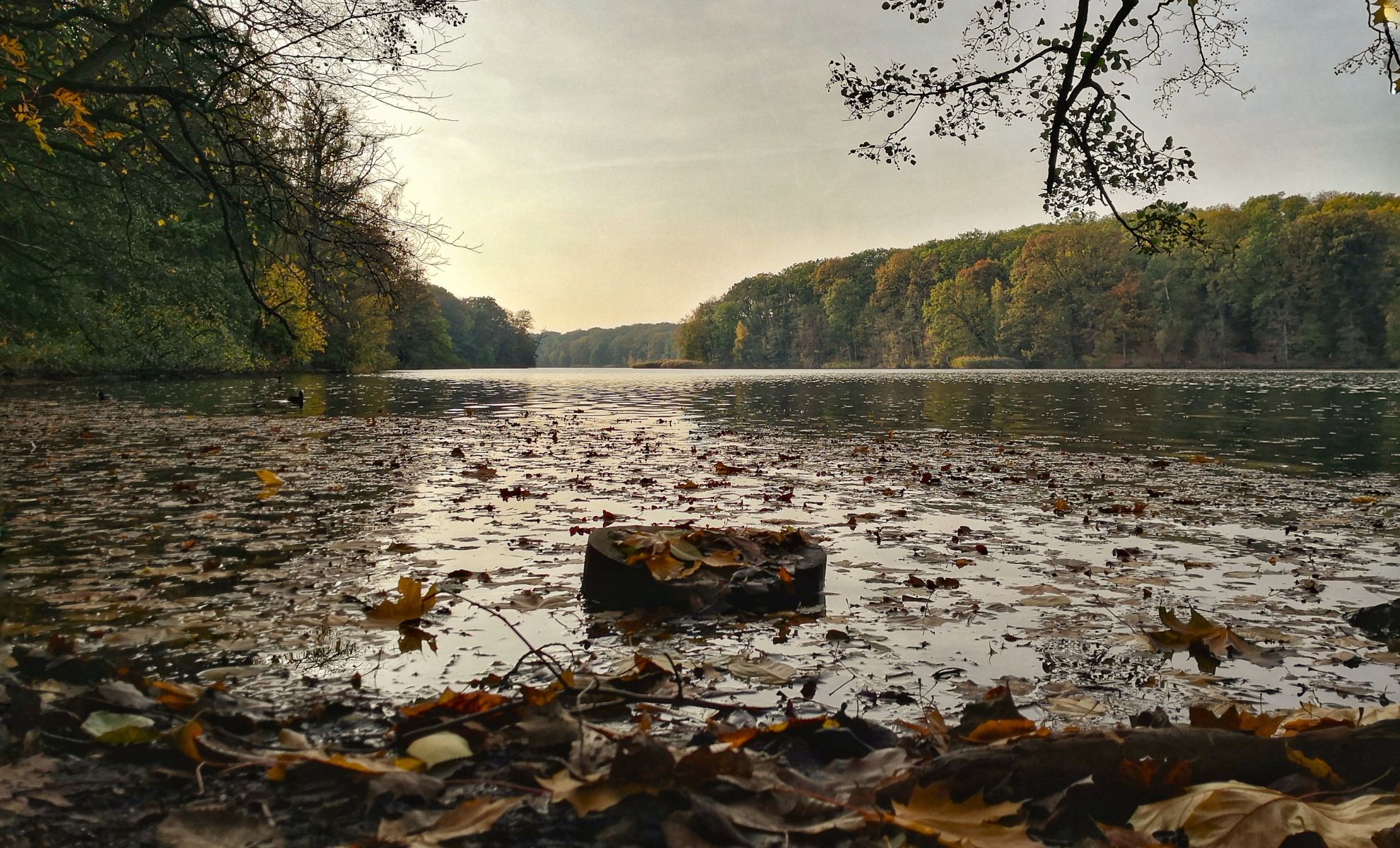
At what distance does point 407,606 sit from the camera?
176 inches

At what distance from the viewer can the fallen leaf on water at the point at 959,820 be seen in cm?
210

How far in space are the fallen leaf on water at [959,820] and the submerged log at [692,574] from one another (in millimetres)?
2613

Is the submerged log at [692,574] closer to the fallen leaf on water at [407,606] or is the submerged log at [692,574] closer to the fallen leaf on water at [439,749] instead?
the fallen leaf on water at [407,606]

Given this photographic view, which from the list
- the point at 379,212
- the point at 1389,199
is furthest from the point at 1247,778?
the point at 1389,199

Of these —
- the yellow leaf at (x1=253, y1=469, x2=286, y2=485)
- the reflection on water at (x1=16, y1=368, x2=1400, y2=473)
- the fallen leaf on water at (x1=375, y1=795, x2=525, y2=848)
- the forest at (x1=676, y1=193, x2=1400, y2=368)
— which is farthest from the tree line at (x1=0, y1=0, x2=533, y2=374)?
the forest at (x1=676, y1=193, x2=1400, y2=368)

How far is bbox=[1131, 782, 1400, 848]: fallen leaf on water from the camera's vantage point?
2.04m

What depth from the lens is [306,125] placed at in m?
8.60

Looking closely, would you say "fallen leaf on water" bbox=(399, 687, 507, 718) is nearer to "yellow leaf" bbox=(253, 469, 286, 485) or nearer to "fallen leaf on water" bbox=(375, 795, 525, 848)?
"fallen leaf on water" bbox=(375, 795, 525, 848)

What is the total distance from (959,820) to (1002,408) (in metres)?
25.3

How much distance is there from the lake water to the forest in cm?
5917

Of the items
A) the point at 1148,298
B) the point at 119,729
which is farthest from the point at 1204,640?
the point at 1148,298

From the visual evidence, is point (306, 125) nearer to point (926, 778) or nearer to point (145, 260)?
point (926, 778)

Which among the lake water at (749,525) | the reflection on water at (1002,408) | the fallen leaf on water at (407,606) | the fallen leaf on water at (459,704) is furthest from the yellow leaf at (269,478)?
the reflection on water at (1002,408)

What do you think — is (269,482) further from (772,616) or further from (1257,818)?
(1257,818)
